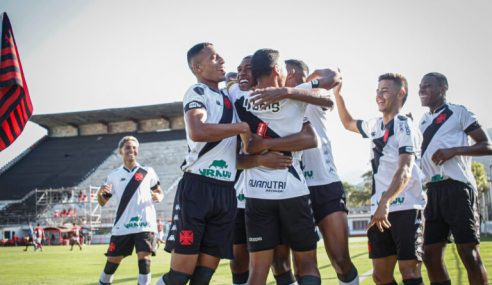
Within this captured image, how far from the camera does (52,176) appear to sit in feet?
216

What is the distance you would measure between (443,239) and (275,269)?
2.15 m

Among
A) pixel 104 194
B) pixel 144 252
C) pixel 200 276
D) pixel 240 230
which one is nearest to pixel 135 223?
pixel 144 252

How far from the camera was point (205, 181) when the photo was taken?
4652 mm

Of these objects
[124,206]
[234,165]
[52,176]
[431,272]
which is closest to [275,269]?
[234,165]

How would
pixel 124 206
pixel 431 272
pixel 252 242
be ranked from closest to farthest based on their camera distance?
pixel 252 242, pixel 431 272, pixel 124 206

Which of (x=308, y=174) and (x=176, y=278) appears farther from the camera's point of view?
(x=308, y=174)

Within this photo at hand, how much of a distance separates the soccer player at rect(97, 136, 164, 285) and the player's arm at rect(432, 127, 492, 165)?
14.2 ft

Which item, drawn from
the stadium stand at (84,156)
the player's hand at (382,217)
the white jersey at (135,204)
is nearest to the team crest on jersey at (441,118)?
the player's hand at (382,217)

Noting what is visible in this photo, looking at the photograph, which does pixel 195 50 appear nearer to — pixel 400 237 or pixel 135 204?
pixel 400 237

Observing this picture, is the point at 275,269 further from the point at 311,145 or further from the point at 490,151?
the point at 490,151

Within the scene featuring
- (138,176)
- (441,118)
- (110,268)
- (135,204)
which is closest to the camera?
(441,118)

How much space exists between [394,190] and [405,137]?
62 centimetres

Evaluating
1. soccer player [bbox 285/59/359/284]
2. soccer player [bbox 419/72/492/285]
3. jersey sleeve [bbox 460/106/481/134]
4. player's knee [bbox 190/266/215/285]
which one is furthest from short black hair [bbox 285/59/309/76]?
player's knee [bbox 190/266/215/285]

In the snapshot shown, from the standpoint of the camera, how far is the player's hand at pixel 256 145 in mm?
4621
